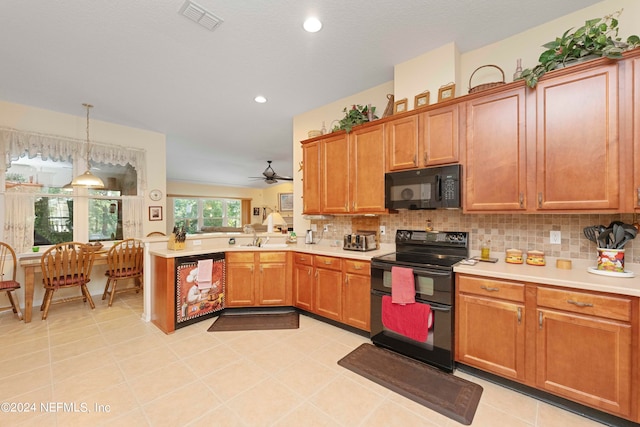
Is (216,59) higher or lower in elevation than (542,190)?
higher

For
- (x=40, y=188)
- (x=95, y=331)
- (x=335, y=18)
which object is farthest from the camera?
(x=40, y=188)

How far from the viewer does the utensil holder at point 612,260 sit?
1.80 m

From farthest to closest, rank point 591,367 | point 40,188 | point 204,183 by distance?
point 204,183 < point 40,188 < point 591,367

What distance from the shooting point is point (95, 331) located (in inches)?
116

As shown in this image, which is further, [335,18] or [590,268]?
[335,18]

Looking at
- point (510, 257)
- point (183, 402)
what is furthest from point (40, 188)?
point (510, 257)

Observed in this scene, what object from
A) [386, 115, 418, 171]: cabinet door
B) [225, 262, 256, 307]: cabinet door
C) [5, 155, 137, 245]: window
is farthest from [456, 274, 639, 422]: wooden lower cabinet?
[5, 155, 137, 245]: window

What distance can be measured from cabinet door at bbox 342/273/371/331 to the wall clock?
13.2 feet

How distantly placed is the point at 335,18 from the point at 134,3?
4.97 ft

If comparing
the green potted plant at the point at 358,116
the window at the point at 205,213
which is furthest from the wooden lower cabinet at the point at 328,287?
the window at the point at 205,213

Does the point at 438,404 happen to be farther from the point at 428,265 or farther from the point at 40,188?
the point at 40,188

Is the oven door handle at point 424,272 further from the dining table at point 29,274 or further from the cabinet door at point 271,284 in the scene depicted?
the dining table at point 29,274

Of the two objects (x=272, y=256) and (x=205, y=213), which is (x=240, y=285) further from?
(x=205, y=213)

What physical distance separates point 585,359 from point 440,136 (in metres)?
1.87
